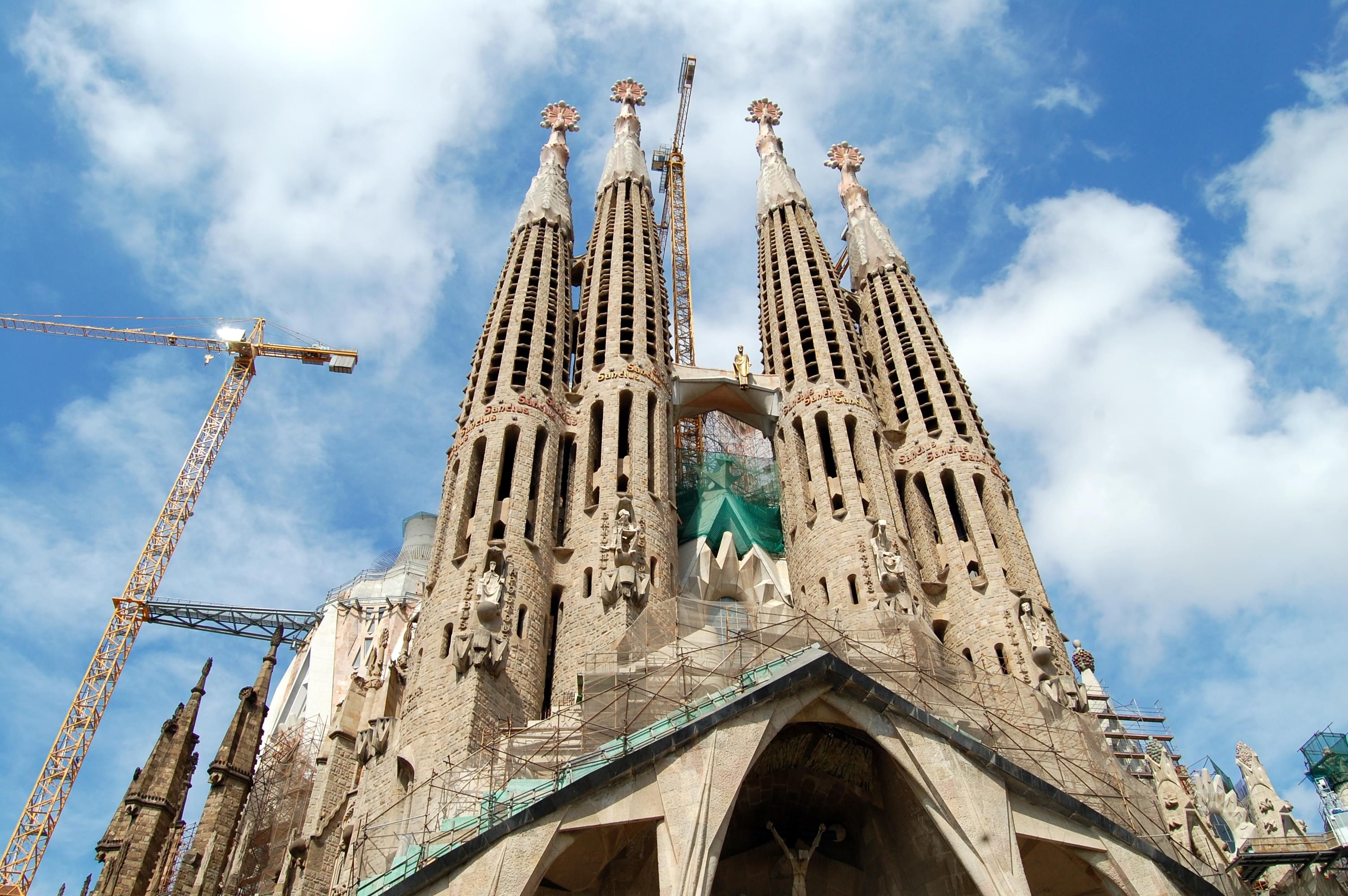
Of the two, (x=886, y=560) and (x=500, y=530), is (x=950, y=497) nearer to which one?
(x=886, y=560)

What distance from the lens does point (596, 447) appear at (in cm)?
2900

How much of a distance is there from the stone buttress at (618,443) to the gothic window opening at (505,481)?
67.4 inches

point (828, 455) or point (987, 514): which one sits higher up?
point (828, 455)

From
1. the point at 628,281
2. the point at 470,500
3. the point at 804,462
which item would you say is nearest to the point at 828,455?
the point at 804,462

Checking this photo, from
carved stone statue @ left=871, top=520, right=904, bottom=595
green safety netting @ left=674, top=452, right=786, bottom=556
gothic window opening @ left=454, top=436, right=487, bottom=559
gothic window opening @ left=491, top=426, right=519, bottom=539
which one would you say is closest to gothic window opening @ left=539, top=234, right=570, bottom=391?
gothic window opening @ left=491, top=426, right=519, bottom=539

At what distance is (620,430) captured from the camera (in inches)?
1156

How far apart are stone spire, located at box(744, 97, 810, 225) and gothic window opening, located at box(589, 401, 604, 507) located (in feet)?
46.3

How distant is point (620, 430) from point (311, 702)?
70.4 feet

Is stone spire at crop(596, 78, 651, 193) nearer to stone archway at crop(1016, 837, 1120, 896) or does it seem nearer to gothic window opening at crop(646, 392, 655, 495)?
gothic window opening at crop(646, 392, 655, 495)

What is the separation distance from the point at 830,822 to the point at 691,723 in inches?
203

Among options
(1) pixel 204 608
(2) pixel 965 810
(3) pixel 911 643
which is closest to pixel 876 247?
(3) pixel 911 643

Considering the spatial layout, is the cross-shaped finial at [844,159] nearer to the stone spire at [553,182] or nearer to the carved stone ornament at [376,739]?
the stone spire at [553,182]

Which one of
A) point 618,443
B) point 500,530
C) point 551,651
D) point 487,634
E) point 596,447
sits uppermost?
point 596,447

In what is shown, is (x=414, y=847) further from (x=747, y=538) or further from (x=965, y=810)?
(x=747, y=538)
